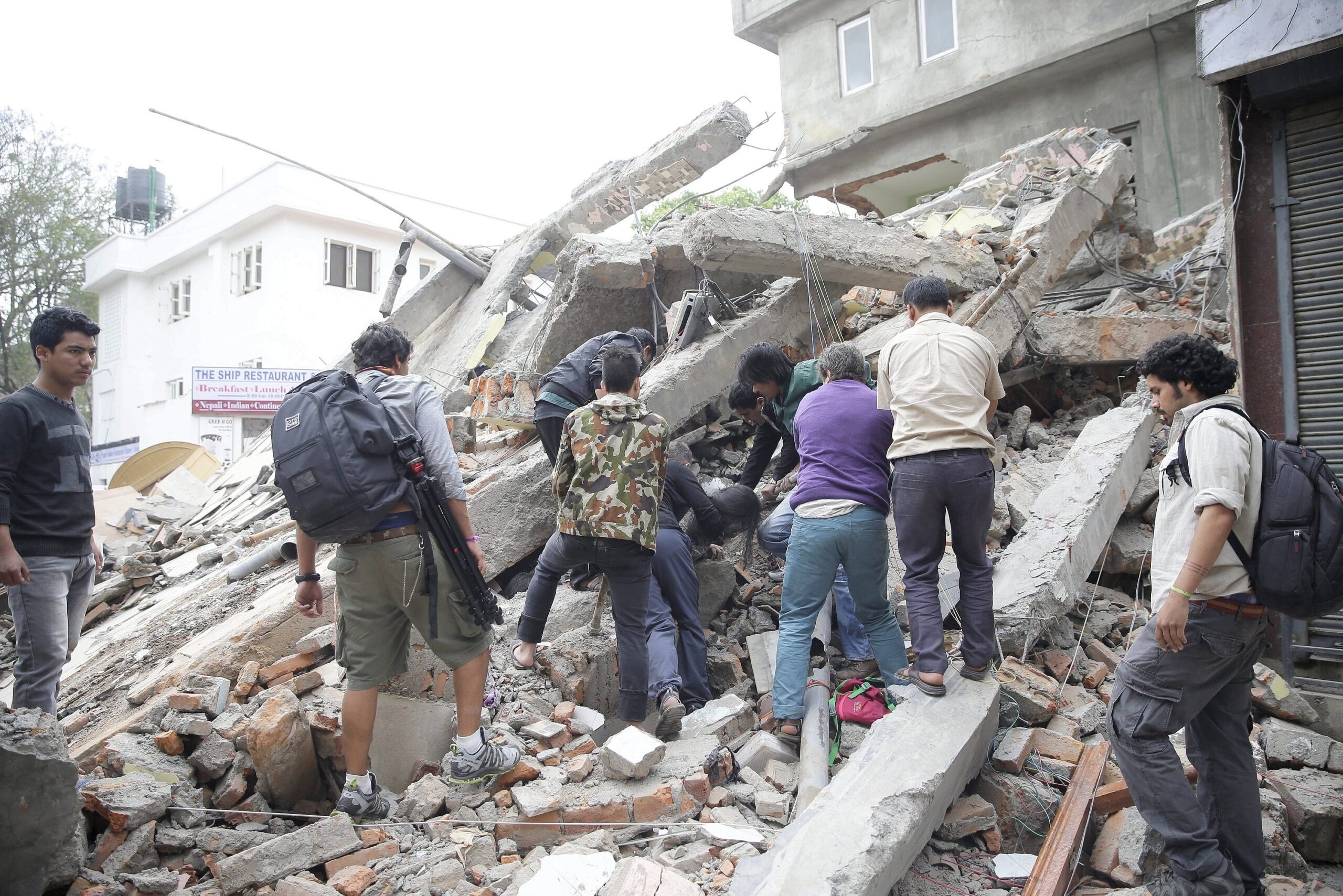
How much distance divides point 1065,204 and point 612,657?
543 cm

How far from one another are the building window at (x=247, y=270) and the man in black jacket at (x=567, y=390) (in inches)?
771

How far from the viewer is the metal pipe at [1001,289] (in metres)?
6.08

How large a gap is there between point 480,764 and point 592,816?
0.51 m

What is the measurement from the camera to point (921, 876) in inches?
117

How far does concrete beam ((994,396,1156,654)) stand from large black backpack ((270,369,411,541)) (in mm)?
2932

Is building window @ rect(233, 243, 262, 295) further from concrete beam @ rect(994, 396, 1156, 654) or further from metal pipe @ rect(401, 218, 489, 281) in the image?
concrete beam @ rect(994, 396, 1156, 654)

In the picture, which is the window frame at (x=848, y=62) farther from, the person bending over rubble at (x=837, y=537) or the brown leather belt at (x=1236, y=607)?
the brown leather belt at (x=1236, y=607)

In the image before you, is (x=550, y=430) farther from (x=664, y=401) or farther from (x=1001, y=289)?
(x=1001, y=289)

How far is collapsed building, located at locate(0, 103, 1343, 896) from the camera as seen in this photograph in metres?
2.87

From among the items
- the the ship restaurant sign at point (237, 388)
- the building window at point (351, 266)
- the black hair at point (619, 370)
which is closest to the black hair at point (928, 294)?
the black hair at point (619, 370)

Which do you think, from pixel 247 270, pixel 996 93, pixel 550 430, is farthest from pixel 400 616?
pixel 247 270

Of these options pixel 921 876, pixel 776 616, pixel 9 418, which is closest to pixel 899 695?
pixel 921 876

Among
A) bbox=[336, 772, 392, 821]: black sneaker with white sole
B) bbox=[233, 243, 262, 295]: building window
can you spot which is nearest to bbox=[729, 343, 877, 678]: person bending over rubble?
bbox=[336, 772, 392, 821]: black sneaker with white sole

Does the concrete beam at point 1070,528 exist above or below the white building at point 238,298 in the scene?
below
